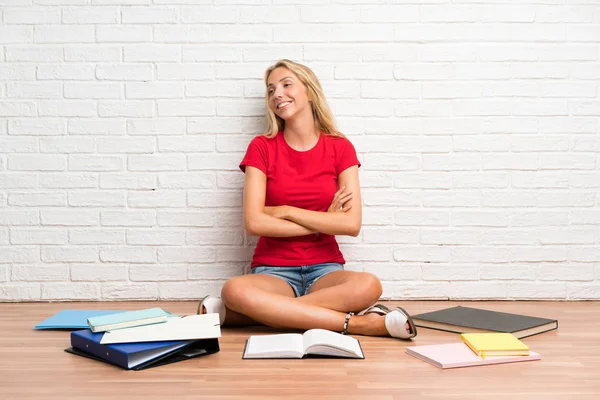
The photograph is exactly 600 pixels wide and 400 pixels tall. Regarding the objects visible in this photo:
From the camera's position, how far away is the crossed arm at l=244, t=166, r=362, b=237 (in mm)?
2781

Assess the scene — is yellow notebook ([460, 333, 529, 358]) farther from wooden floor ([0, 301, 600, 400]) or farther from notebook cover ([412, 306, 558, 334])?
notebook cover ([412, 306, 558, 334])

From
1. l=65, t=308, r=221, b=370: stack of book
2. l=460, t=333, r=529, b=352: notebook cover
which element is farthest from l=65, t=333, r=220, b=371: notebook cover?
l=460, t=333, r=529, b=352: notebook cover

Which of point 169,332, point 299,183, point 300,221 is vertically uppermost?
point 299,183

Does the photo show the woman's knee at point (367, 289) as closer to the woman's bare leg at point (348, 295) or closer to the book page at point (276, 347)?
the woman's bare leg at point (348, 295)

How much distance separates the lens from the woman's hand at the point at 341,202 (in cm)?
289

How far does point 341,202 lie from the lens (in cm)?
289

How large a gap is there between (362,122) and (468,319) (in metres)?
1.15

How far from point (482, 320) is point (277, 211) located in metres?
0.97


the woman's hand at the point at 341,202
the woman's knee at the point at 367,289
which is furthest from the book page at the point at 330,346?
the woman's hand at the point at 341,202

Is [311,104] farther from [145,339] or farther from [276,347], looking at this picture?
[145,339]

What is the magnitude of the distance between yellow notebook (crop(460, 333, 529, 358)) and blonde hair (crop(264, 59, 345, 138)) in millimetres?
1254

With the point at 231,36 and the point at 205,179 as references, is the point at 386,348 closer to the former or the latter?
the point at 205,179

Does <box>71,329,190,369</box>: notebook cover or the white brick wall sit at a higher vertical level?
the white brick wall

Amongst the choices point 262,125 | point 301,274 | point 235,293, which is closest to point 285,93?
point 262,125
